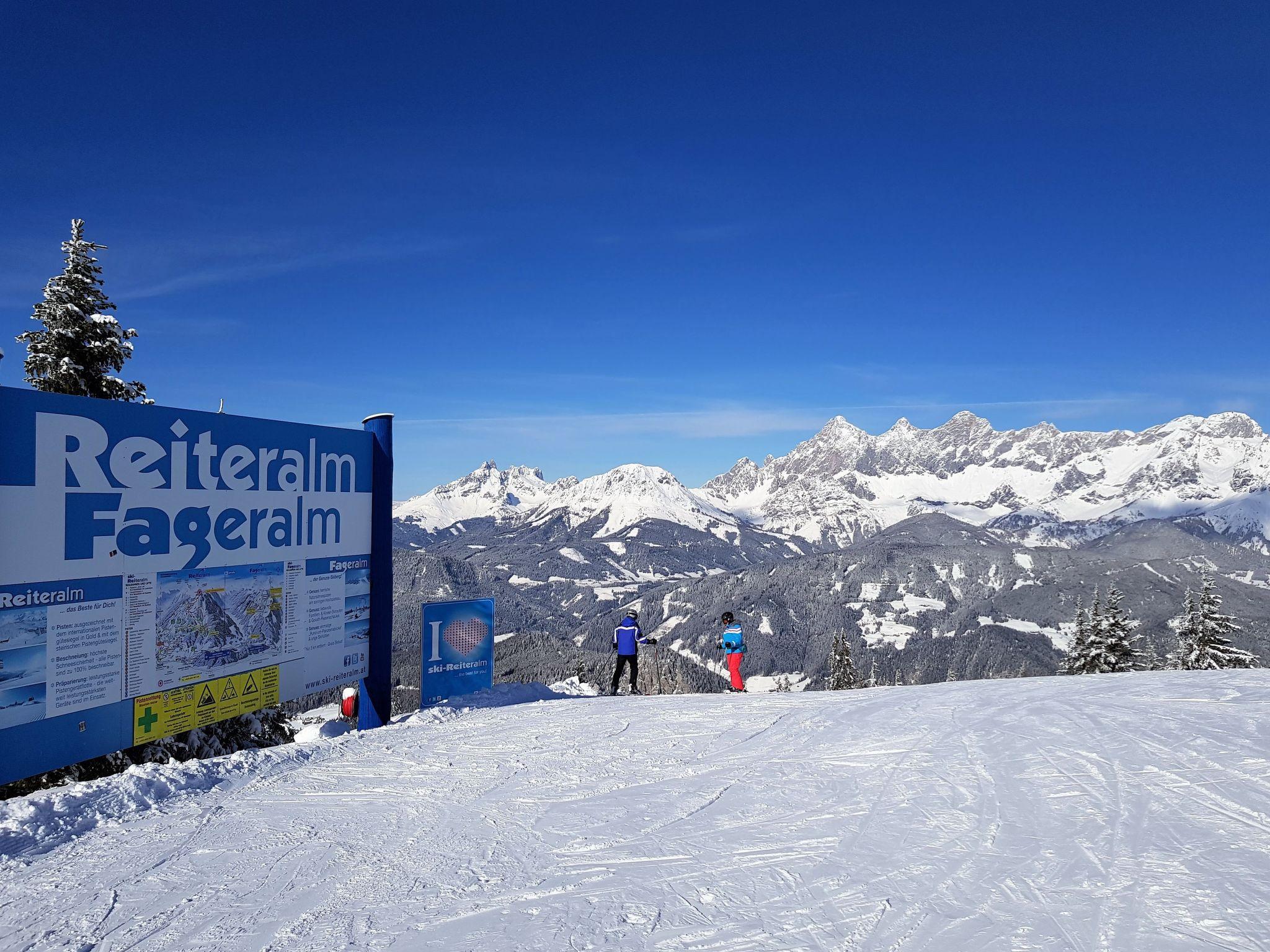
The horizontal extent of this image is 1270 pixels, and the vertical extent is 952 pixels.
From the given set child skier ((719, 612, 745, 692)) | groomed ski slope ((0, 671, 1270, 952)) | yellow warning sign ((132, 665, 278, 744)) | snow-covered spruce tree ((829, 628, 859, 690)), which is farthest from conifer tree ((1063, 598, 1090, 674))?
yellow warning sign ((132, 665, 278, 744))

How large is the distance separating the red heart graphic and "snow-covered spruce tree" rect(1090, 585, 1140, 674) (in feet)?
91.6

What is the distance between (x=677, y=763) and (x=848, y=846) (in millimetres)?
2615

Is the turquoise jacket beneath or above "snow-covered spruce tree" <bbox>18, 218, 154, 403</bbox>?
beneath

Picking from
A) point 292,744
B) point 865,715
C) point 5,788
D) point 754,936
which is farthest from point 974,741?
point 5,788

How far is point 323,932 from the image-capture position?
3.90 meters

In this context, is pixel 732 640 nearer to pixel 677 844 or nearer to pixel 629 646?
pixel 629 646

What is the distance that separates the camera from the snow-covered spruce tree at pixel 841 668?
127 ft

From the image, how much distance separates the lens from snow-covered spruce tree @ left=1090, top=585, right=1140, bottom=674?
29328 mm

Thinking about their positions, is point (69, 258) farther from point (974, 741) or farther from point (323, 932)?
point (974, 741)

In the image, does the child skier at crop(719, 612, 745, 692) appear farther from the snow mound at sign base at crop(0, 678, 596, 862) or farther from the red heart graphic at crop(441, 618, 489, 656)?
the snow mound at sign base at crop(0, 678, 596, 862)

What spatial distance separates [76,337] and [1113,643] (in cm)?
3664

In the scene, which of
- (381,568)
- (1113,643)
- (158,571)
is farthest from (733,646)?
(1113,643)

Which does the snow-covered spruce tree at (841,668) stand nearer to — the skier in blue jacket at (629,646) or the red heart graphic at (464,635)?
the skier in blue jacket at (629,646)

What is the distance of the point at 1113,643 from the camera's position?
29.7 metres
